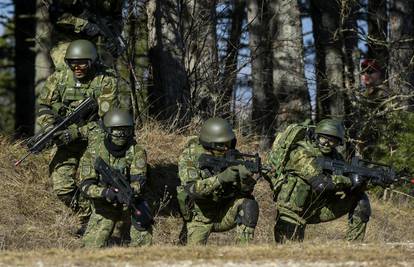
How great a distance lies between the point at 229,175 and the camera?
10.3 metres

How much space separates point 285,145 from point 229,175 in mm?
1488

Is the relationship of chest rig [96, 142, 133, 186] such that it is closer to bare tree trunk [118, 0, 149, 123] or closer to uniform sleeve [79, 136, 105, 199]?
uniform sleeve [79, 136, 105, 199]

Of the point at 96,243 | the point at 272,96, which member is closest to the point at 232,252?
the point at 96,243

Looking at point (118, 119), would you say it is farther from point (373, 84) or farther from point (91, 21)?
point (373, 84)

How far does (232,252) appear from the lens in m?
9.34

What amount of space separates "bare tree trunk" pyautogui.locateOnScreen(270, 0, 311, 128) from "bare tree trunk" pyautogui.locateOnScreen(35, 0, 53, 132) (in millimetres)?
4140

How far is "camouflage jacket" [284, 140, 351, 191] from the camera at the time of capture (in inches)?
440

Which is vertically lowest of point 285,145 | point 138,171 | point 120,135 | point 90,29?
point 138,171

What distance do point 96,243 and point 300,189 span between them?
242 centimetres

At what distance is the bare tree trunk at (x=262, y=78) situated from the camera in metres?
19.1

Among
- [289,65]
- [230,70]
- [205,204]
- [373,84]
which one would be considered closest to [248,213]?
[205,204]

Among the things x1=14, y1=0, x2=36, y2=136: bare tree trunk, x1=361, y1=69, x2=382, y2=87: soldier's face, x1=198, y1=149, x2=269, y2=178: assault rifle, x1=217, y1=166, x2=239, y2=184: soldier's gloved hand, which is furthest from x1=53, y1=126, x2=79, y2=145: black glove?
x1=14, y1=0, x2=36, y2=136: bare tree trunk

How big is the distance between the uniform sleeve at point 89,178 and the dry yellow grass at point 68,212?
48.5 inches

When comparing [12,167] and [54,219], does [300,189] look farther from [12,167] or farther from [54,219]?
[12,167]
